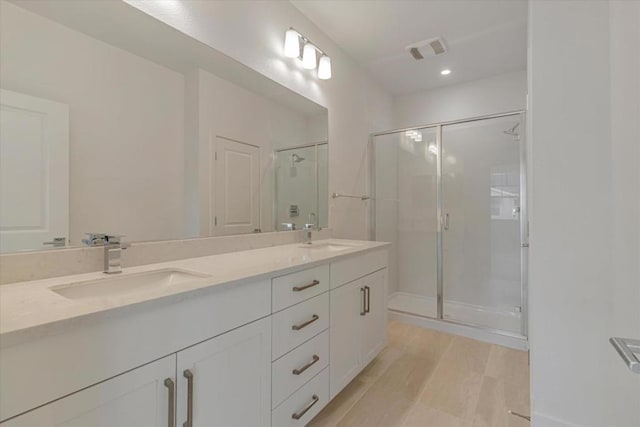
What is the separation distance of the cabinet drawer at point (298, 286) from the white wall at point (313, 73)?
3.63 feet

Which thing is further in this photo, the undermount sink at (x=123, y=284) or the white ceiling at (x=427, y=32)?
the white ceiling at (x=427, y=32)

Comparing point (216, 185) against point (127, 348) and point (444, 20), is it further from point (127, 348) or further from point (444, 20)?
point (444, 20)

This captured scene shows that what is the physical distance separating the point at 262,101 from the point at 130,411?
1678mm

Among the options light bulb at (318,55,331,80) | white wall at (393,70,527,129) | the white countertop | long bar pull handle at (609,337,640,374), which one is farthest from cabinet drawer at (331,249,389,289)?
white wall at (393,70,527,129)

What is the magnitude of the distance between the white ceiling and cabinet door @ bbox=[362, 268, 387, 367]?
1906 mm

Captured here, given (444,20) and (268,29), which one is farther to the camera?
(444,20)

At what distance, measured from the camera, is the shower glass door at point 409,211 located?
319cm

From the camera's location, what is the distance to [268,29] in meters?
1.87

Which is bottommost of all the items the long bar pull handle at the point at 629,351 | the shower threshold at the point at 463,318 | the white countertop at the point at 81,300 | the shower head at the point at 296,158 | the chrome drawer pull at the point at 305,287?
the shower threshold at the point at 463,318

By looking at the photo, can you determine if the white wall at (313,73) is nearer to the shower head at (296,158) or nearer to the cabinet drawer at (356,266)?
the shower head at (296,158)

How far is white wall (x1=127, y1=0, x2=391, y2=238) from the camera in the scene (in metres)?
1.48

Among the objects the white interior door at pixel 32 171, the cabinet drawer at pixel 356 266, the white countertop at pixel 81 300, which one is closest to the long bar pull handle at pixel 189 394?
the white countertop at pixel 81 300

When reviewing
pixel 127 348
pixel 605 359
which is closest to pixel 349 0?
pixel 127 348

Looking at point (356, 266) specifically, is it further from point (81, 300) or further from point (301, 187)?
point (81, 300)
